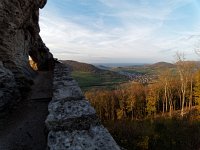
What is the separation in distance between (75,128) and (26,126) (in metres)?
2.76

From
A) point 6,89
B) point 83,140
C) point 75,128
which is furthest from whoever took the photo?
point 6,89

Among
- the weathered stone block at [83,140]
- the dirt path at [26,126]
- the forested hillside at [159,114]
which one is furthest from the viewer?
the forested hillside at [159,114]

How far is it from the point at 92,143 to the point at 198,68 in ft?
179

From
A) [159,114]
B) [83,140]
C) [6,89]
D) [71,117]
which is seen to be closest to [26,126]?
[6,89]

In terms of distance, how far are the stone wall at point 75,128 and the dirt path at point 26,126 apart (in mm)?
663

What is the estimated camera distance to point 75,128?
361 centimetres

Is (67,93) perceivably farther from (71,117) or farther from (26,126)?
(71,117)

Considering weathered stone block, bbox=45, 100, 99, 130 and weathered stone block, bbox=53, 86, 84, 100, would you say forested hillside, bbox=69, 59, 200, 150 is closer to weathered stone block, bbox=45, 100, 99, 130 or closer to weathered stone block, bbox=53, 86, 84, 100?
weathered stone block, bbox=53, 86, 84, 100

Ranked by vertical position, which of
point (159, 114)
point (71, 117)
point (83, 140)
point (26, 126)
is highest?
point (71, 117)

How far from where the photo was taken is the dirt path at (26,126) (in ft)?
16.3

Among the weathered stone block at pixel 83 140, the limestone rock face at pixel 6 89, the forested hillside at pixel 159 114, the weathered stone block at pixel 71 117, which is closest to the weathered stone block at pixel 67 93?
the weathered stone block at pixel 71 117

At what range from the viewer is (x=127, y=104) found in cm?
6900

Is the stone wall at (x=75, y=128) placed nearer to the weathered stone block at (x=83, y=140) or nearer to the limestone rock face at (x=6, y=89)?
the weathered stone block at (x=83, y=140)

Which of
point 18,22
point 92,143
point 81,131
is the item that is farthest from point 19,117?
point 18,22
